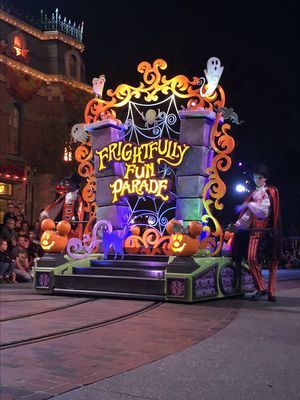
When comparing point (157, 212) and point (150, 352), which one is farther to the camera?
point (157, 212)

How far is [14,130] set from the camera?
26406 mm

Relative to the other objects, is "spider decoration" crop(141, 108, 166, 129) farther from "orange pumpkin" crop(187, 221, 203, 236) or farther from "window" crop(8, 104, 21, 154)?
"window" crop(8, 104, 21, 154)

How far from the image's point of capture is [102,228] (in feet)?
34.9

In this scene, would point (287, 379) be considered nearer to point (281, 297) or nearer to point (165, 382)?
point (165, 382)

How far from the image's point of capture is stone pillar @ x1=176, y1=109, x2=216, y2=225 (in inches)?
393

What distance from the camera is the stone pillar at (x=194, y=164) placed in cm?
999

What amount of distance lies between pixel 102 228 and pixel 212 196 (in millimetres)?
2313

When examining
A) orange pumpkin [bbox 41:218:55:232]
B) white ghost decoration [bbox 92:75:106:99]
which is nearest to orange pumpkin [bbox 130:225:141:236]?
orange pumpkin [bbox 41:218:55:232]

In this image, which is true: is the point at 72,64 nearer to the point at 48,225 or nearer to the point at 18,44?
the point at 18,44

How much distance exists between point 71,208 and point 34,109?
16.9 metres

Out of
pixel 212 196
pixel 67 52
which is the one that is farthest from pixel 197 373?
pixel 67 52

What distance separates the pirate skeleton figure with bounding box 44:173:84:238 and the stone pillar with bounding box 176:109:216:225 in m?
2.49

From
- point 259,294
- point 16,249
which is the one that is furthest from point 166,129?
point 16,249

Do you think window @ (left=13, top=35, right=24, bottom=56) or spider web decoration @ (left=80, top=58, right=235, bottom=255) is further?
window @ (left=13, top=35, right=24, bottom=56)
